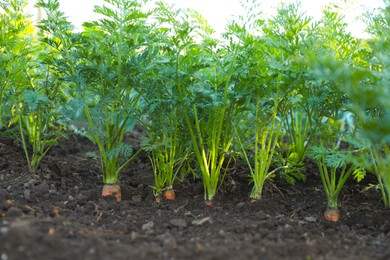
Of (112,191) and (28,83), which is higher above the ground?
(28,83)

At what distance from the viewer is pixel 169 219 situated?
2684 mm

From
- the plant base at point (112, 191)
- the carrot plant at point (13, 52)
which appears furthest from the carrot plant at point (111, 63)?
the carrot plant at point (13, 52)

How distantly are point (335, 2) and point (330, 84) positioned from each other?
2.91ft

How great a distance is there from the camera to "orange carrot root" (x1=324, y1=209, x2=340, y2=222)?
9.24 ft

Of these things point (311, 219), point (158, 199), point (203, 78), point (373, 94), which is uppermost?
point (203, 78)

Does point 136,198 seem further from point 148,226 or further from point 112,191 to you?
point 148,226

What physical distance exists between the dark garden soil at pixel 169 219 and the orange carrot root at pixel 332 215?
1.4 inches

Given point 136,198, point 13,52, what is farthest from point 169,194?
point 13,52

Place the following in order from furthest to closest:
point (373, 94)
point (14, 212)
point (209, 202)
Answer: point (209, 202) < point (14, 212) < point (373, 94)

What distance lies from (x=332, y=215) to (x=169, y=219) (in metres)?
0.93

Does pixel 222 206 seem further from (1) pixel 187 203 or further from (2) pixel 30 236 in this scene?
(2) pixel 30 236

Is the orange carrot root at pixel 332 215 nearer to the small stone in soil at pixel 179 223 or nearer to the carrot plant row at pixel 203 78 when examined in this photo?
the carrot plant row at pixel 203 78

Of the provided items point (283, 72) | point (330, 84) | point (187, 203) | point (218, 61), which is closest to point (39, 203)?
point (187, 203)

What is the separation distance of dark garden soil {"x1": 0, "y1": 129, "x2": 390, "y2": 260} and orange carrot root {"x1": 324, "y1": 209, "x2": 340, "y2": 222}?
0.04 m
